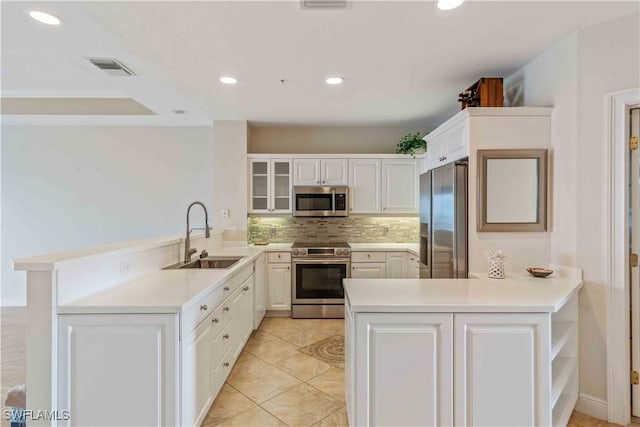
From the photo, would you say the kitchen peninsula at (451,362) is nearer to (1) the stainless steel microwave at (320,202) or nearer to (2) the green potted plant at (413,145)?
(1) the stainless steel microwave at (320,202)

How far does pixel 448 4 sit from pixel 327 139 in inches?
117

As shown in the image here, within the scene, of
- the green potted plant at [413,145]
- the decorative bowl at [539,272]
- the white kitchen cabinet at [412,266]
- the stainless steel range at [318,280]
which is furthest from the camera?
the green potted plant at [413,145]

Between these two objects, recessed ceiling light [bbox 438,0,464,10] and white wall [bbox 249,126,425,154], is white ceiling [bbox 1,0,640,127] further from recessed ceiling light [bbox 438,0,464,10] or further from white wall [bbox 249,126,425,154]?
white wall [bbox 249,126,425,154]

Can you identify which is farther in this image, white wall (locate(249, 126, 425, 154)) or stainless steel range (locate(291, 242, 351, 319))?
white wall (locate(249, 126, 425, 154))

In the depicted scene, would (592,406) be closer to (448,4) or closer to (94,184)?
(448,4)

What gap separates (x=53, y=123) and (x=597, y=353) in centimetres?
646

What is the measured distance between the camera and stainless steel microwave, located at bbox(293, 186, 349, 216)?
426 cm

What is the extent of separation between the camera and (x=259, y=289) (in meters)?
3.69

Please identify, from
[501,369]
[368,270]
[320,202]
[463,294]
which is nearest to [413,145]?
[320,202]

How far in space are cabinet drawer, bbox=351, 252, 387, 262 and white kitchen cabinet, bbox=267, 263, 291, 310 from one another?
846 millimetres

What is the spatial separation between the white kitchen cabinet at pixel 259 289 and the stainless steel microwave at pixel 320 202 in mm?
840

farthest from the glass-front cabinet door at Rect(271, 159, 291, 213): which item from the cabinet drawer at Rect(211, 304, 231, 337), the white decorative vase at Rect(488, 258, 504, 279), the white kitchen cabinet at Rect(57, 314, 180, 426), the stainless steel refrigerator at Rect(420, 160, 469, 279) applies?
the white kitchen cabinet at Rect(57, 314, 180, 426)

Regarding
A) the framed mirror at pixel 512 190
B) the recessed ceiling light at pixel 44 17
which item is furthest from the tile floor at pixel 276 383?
the recessed ceiling light at pixel 44 17

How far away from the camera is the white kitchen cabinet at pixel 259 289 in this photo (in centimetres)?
346
